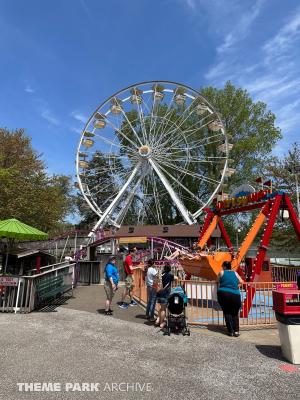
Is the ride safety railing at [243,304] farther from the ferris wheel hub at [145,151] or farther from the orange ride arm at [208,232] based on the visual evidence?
the ferris wheel hub at [145,151]

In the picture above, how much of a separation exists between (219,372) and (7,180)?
25.9 metres

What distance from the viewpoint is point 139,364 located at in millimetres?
5859

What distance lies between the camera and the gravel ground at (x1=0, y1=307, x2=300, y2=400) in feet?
15.7

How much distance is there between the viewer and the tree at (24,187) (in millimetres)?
28156

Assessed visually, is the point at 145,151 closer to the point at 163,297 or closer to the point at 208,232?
the point at 208,232

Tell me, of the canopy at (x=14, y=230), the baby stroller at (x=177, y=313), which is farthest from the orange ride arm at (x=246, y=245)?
the canopy at (x=14, y=230)

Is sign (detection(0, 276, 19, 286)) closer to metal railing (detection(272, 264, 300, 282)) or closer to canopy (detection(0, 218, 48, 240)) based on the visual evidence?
canopy (detection(0, 218, 48, 240))

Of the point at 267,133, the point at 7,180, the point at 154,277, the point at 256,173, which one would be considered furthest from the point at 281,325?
the point at 267,133

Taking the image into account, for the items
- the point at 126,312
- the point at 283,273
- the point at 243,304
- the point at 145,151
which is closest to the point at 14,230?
the point at 126,312

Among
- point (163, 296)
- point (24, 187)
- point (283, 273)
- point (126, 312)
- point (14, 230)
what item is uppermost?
point (24, 187)

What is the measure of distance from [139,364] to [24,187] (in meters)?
26.0

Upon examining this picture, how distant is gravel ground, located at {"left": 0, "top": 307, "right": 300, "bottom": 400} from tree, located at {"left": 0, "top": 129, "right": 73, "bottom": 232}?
21204 mm

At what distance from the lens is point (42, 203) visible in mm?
30359

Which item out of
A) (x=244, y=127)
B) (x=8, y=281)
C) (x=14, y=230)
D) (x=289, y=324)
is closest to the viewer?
(x=289, y=324)
